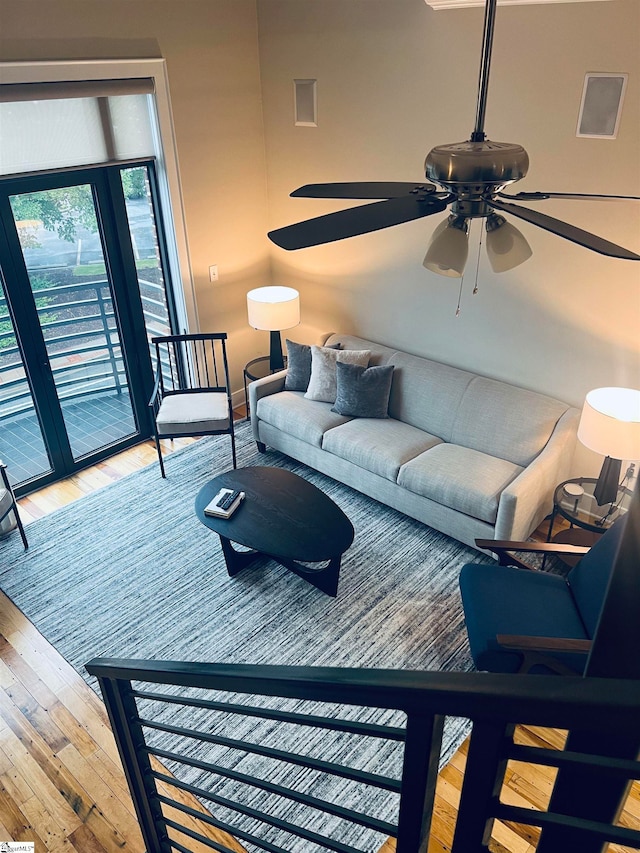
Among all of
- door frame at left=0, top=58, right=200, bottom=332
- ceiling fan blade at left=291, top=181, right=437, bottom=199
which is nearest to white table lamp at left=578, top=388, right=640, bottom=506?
ceiling fan blade at left=291, top=181, right=437, bottom=199

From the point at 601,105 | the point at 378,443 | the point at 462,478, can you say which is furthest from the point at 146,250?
the point at 601,105

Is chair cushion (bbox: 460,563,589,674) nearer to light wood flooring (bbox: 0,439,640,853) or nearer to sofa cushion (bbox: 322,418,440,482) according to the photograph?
light wood flooring (bbox: 0,439,640,853)

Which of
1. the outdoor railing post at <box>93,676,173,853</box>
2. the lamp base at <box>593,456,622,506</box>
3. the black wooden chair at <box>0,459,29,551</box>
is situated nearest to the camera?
the outdoor railing post at <box>93,676,173,853</box>

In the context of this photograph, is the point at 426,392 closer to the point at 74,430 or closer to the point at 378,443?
the point at 378,443

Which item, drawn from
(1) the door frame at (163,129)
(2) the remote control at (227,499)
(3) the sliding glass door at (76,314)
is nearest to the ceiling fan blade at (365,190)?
(2) the remote control at (227,499)

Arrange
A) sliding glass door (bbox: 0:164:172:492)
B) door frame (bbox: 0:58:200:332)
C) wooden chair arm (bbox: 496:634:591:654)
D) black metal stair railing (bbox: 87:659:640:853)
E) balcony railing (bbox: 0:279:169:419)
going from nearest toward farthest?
black metal stair railing (bbox: 87:659:640:853)
wooden chair arm (bbox: 496:634:591:654)
door frame (bbox: 0:58:200:332)
sliding glass door (bbox: 0:164:172:492)
balcony railing (bbox: 0:279:169:419)

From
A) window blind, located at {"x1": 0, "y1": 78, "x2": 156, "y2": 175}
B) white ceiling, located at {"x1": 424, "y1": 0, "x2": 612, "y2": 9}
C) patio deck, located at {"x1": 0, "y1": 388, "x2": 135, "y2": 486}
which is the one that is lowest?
patio deck, located at {"x1": 0, "y1": 388, "x2": 135, "y2": 486}

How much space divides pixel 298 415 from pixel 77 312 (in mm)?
1715

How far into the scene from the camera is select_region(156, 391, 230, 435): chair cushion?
14.8 feet

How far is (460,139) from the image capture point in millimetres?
3955

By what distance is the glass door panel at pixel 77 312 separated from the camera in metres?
4.04

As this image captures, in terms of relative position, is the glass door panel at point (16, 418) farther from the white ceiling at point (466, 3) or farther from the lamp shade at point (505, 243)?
the lamp shade at point (505, 243)

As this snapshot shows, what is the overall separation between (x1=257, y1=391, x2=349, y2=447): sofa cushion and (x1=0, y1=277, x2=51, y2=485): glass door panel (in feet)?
5.28

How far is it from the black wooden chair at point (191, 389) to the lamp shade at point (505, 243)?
112 inches
